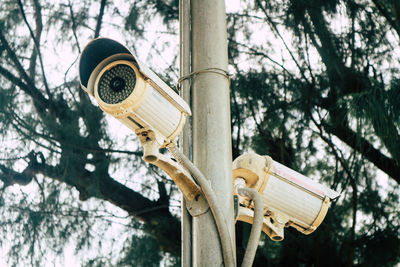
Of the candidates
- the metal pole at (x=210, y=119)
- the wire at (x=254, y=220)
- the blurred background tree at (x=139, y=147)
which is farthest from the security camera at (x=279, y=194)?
the blurred background tree at (x=139, y=147)

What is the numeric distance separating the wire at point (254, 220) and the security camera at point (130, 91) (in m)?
0.25

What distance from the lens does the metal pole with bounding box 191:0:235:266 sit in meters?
1.06

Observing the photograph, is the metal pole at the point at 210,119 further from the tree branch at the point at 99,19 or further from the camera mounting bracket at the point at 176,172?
the tree branch at the point at 99,19

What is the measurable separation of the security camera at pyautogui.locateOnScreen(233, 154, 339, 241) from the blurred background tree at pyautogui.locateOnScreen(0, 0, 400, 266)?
6.07 feet

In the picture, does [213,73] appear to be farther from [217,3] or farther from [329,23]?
[329,23]

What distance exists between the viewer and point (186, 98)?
1212 millimetres

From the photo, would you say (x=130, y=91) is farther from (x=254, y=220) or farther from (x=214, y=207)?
(x=254, y=220)

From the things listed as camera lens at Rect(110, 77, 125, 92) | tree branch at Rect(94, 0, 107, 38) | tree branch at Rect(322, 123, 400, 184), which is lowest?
camera lens at Rect(110, 77, 125, 92)

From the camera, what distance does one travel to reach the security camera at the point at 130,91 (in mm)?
1001

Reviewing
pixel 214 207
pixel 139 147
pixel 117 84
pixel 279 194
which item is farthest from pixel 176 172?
pixel 139 147

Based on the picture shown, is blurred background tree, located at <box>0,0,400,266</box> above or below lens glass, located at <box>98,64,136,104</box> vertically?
above

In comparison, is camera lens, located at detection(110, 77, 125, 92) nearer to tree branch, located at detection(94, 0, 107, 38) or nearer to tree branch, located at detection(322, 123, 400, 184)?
tree branch, located at detection(322, 123, 400, 184)

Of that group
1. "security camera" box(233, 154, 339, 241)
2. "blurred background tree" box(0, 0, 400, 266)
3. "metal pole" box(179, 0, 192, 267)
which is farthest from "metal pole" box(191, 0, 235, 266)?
"blurred background tree" box(0, 0, 400, 266)

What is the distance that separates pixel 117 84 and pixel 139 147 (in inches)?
102
